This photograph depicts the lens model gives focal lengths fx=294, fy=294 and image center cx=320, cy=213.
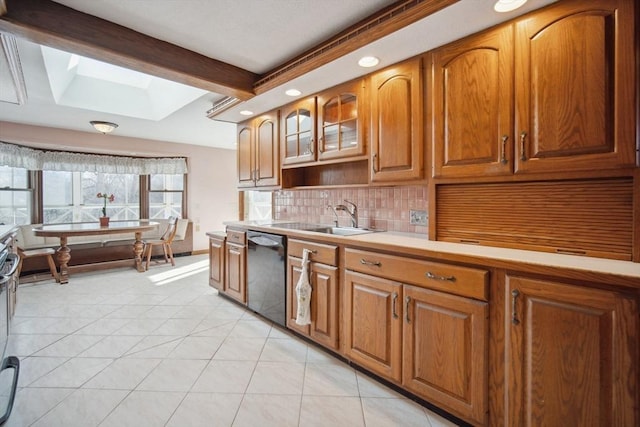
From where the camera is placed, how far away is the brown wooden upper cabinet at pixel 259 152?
3.14 meters

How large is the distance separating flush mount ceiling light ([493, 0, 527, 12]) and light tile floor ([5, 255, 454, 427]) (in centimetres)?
213

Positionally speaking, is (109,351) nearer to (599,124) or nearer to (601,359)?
(601,359)

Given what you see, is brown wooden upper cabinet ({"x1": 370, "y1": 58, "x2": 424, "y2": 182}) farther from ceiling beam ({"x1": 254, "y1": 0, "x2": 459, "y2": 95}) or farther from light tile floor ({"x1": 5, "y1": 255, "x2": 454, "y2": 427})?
light tile floor ({"x1": 5, "y1": 255, "x2": 454, "y2": 427})

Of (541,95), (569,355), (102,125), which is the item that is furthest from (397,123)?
(102,125)

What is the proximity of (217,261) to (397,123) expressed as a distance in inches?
102

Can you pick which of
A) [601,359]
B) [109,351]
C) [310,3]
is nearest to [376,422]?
[601,359]

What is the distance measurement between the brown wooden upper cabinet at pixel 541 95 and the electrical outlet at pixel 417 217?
→ 1.62 ft

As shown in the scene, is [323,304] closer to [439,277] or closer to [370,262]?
[370,262]

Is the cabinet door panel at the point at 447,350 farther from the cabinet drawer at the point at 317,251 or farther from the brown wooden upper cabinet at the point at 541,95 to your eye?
the brown wooden upper cabinet at the point at 541,95

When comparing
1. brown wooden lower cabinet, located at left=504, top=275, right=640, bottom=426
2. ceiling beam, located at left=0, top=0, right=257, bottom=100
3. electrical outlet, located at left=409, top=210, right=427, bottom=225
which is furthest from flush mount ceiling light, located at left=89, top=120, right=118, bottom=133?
brown wooden lower cabinet, located at left=504, top=275, right=640, bottom=426

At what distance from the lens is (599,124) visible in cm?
131

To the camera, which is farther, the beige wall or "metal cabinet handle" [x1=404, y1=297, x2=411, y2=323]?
the beige wall

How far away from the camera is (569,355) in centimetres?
118

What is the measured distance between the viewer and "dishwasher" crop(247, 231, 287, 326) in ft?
8.41
